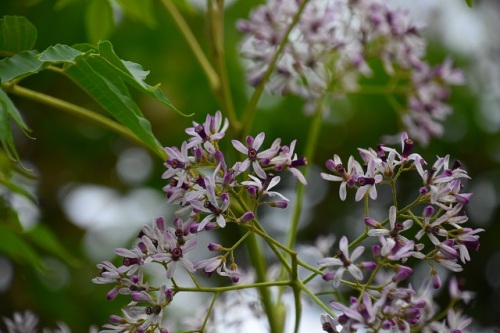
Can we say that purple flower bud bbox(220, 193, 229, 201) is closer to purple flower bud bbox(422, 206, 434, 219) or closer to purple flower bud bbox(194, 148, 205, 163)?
purple flower bud bbox(194, 148, 205, 163)

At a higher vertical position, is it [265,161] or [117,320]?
[265,161]

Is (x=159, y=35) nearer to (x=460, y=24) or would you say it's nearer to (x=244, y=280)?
(x=460, y=24)

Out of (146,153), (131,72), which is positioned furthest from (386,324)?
(146,153)

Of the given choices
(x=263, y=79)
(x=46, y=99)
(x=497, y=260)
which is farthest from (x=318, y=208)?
(x=46, y=99)

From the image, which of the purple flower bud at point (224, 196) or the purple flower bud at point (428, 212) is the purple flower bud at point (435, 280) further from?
the purple flower bud at point (224, 196)

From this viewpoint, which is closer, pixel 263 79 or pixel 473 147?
pixel 263 79

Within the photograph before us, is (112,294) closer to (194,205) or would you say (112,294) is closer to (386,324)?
(194,205)

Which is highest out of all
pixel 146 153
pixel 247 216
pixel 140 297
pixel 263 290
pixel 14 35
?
pixel 14 35

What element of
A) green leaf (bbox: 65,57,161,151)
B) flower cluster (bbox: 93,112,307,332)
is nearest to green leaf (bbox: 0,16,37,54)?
green leaf (bbox: 65,57,161,151)
